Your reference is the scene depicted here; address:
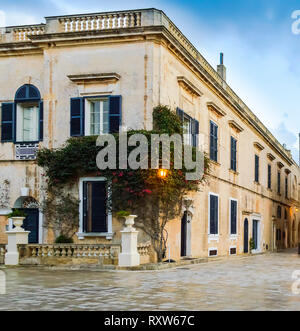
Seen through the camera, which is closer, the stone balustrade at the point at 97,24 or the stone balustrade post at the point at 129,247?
the stone balustrade post at the point at 129,247

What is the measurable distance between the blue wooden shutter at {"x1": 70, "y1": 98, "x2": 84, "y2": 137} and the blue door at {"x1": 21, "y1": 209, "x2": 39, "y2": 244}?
3.13 metres

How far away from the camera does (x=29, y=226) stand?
2073cm

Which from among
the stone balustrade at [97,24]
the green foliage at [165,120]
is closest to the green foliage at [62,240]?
the green foliage at [165,120]

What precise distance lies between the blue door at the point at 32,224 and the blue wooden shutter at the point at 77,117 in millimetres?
3133

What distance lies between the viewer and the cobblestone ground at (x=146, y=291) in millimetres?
9875

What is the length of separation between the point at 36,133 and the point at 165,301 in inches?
479

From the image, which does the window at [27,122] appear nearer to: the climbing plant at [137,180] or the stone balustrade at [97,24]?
the climbing plant at [137,180]

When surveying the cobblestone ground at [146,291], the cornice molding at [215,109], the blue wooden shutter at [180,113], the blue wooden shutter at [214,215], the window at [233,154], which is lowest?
the cobblestone ground at [146,291]

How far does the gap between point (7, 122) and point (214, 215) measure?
9842 millimetres

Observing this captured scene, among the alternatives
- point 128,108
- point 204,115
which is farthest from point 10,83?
point 204,115

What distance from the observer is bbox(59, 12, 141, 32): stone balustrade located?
65.3ft

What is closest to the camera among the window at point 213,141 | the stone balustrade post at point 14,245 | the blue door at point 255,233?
the stone balustrade post at point 14,245
